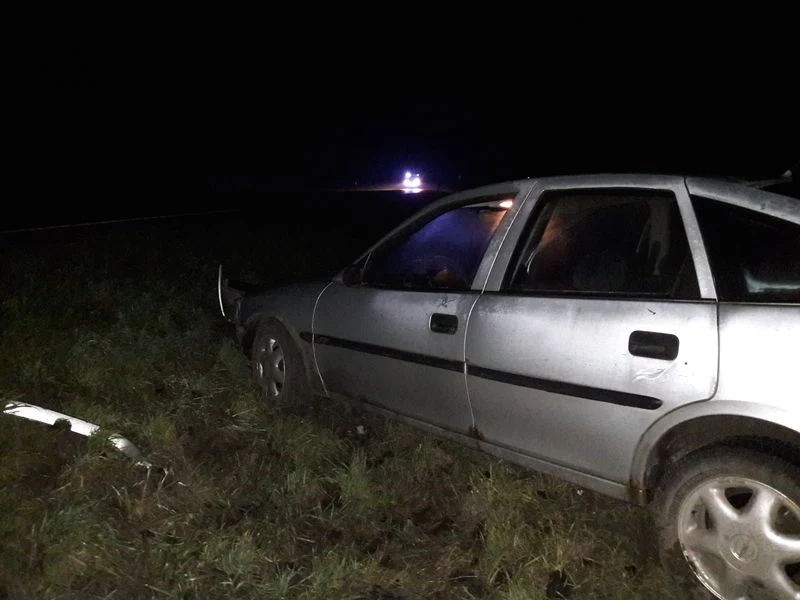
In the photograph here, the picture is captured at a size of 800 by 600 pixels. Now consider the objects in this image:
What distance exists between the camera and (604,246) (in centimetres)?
339

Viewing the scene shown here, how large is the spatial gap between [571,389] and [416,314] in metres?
0.92

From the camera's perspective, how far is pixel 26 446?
3795mm

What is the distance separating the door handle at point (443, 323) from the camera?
3.54m

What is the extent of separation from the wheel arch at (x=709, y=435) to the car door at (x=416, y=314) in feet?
2.79

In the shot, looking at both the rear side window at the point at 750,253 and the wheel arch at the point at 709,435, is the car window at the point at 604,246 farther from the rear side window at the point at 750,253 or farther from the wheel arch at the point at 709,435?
the wheel arch at the point at 709,435

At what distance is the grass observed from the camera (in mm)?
3045

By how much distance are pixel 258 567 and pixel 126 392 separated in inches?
79.0

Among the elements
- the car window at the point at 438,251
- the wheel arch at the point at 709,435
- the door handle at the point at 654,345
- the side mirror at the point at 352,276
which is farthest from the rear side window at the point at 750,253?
the side mirror at the point at 352,276

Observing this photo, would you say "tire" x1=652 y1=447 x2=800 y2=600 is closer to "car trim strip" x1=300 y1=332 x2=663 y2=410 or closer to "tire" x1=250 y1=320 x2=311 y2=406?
"car trim strip" x1=300 y1=332 x2=663 y2=410

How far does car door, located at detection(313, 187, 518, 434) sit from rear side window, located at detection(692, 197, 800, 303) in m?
0.96

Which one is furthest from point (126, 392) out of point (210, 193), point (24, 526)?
point (210, 193)

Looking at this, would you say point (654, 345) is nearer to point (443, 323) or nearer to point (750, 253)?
point (750, 253)

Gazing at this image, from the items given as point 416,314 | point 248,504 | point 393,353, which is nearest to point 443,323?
point 416,314

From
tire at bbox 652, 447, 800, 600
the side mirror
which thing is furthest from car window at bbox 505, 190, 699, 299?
the side mirror
